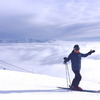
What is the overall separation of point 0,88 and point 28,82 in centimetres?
262

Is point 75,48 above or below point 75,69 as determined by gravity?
above
